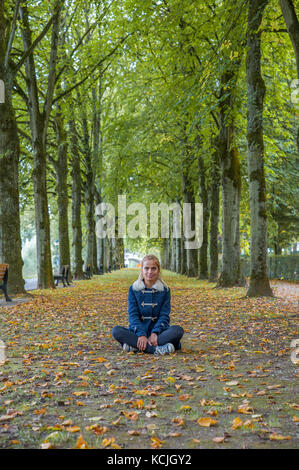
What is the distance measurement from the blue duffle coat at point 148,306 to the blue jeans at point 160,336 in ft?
0.26

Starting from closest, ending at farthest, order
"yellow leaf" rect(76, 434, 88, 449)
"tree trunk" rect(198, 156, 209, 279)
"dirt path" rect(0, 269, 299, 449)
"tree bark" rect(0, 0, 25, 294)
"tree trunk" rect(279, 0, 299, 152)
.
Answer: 1. "yellow leaf" rect(76, 434, 88, 449)
2. "dirt path" rect(0, 269, 299, 449)
3. "tree trunk" rect(279, 0, 299, 152)
4. "tree bark" rect(0, 0, 25, 294)
5. "tree trunk" rect(198, 156, 209, 279)

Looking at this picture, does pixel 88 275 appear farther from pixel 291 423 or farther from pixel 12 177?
pixel 291 423

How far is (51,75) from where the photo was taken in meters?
16.8

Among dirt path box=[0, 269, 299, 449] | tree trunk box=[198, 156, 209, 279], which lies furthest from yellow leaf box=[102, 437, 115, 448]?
tree trunk box=[198, 156, 209, 279]

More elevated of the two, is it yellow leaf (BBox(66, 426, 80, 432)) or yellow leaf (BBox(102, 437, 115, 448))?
yellow leaf (BBox(102, 437, 115, 448))

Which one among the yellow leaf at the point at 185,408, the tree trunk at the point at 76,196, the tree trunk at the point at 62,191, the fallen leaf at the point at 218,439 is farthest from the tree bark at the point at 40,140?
the fallen leaf at the point at 218,439

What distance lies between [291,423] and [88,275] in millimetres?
25449

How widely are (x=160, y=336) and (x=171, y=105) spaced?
11798 mm

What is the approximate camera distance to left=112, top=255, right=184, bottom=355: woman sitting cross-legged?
6.46m

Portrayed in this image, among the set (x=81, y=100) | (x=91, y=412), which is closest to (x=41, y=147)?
(x=81, y=100)

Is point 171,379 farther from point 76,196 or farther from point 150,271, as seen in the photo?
point 76,196

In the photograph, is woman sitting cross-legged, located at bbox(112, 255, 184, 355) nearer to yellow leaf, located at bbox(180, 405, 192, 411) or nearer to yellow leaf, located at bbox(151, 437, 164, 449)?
yellow leaf, located at bbox(180, 405, 192, 411)

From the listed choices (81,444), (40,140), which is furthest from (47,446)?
(40,140)

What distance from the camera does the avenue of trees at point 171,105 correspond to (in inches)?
505
